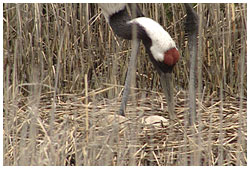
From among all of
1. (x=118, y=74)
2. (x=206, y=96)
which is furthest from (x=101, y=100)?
(x=206, y=96)

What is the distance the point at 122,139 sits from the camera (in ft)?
9.73

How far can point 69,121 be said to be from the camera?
3.17 m

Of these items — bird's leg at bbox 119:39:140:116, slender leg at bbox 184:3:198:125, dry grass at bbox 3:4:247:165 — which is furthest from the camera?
bird's leg at bbox 119:39:140:116

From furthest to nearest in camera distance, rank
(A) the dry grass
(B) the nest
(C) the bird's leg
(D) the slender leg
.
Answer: (C) the bird's leg → (D) the slender leg → (A) the dry grass → (B) the nest

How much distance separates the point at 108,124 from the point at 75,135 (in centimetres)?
18

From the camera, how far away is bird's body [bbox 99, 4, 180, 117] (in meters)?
3.17

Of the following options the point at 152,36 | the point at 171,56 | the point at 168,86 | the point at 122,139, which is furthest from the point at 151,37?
the point at 122,139

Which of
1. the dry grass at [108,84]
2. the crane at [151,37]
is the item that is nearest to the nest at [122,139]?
the dry grass at [108,84]

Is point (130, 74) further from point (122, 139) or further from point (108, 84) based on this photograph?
point (122, 139)

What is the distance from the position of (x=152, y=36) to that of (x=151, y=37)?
0.04 ft

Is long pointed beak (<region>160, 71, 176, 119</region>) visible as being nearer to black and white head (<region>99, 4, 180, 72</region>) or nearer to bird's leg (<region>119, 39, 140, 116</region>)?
black and white head (<region>99, 4, 180, 72</region>)

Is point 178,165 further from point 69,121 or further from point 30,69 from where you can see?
point 30,69

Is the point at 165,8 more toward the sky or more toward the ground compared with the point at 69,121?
more toward the sky

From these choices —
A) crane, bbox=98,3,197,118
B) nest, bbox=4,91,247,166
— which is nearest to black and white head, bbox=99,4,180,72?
crane, bbox=98,3,197,118
